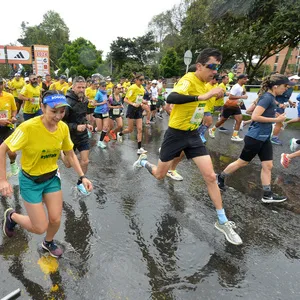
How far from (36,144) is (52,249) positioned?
123cm

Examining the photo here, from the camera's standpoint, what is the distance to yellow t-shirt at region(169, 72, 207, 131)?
3.40 meters

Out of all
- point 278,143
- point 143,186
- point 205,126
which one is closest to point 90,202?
point 143,186

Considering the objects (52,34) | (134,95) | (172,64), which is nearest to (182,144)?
(134,95)

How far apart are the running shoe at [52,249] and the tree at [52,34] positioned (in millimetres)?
71855

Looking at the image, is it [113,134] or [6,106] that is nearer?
[6,106]

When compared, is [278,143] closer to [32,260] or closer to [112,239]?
[112,239]

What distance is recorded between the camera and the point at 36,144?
259 centimetres

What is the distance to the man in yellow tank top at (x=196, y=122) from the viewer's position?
3.31 meters

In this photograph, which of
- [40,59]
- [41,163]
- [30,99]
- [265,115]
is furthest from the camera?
[40,59]

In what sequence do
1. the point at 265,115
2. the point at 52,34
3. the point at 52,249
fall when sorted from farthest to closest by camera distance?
1. the point at 52,34
2. the point at 265,115
3. the point at 52,249

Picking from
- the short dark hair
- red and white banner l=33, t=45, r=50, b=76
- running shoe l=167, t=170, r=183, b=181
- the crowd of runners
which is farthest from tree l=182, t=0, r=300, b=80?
red and white banner l=33, t=45, r=50, b=76

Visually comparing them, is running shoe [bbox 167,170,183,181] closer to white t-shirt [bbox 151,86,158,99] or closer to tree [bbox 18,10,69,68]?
white t-shirt [bbox 151,86,158,99]

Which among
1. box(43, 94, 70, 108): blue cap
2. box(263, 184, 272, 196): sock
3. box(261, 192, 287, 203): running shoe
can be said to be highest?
box(43, 94, 70, 108): blue cap

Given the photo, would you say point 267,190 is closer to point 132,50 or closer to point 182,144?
point 182,144
